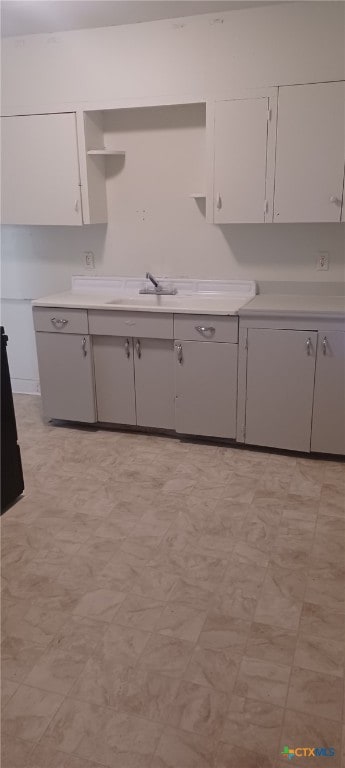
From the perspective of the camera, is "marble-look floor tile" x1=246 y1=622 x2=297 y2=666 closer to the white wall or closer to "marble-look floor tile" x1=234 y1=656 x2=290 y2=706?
"marble-look floor tile" x1=234 y1=656 x2=290 y2=706

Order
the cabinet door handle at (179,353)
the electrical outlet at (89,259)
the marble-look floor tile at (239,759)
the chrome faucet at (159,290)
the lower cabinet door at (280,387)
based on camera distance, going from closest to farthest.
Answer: the marble-look floor tile at (239,759) < the lower cabinet door at (280,387) < the cabinet door handle at (179,353) < the chrome faucet at (159,290) < the electrical outlet at (89,259)

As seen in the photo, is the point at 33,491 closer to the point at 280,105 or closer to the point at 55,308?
the point at 55,308

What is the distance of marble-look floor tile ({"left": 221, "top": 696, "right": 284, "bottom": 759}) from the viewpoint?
1.54 m

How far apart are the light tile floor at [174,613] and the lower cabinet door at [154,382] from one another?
37 centimetres

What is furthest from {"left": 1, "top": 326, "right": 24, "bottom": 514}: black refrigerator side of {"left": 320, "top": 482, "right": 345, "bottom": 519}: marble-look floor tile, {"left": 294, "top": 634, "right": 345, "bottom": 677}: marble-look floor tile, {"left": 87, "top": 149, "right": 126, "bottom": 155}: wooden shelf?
{"left": 87, "top": 149, "right": 126, "bottom": 155}: wooden shelf

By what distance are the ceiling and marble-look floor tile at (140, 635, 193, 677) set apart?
10.1ft

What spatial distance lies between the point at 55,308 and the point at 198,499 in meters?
1.55

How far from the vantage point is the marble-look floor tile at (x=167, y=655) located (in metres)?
1.81

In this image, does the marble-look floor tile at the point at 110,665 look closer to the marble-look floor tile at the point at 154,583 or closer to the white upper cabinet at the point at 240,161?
the marble-look floor tile at the point at 154,583

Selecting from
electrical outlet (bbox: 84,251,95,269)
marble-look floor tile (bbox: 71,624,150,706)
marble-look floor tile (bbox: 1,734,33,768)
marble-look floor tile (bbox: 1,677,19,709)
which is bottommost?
marble-look floor tile (bbox: 1,734,33,768)

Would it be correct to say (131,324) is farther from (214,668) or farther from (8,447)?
(8,447)

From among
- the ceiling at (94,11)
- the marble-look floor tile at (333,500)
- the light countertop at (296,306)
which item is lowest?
the marble-look floor tile at (333,500)

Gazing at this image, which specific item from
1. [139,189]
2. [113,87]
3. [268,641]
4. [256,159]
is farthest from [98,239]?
[268,641]

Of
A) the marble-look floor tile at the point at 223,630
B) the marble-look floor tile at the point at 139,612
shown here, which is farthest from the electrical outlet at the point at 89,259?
the marble-look floor tile at the point at 223,630
